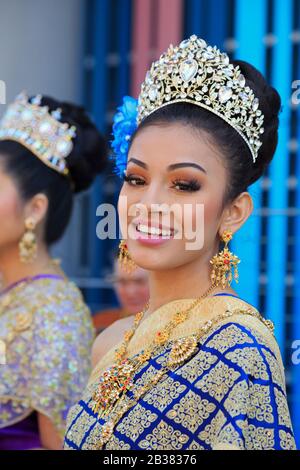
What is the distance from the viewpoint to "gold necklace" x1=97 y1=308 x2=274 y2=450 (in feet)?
5.78

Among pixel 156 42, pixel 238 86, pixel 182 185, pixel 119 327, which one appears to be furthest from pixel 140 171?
pixel 156 42

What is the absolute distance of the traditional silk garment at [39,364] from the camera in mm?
2678

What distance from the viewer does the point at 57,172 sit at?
302 centimetres

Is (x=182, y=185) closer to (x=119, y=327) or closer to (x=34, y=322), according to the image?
(x=119, y=327)

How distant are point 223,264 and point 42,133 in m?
1.30

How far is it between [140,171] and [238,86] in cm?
29

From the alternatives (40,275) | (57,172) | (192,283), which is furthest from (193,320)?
(57,172)

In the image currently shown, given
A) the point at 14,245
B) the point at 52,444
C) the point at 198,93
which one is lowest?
the point at 52,444

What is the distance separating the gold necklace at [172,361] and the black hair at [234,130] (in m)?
0.24

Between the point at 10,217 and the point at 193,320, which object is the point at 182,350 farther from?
the point at 10,217

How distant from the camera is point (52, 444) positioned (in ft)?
8.66

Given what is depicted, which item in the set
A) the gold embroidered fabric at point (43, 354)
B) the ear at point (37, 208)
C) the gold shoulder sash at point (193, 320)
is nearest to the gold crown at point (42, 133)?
the ear at point (37, 208)

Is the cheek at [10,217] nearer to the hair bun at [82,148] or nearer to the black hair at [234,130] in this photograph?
the hair bun at [82,148]

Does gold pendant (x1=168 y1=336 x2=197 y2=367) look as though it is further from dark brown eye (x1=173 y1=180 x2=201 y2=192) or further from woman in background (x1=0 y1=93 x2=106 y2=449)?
woman in background (x1=0 y1=93 x2=106 y2=449)
